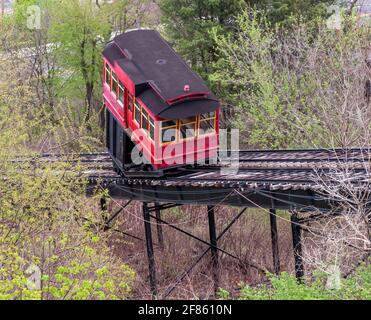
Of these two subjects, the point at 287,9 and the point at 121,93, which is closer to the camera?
the point at 121,93

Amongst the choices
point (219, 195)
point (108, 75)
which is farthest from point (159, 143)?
point (108, 75)

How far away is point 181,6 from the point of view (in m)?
32.4

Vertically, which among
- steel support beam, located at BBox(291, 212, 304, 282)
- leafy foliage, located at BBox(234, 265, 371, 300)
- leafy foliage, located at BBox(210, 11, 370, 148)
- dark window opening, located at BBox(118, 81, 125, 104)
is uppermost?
leafy foliage, located at BBox(210, 11, 370, 148)

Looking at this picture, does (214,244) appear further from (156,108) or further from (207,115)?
(156,108)

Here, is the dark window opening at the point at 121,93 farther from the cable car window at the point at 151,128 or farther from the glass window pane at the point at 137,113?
the cable car window at the point at 151,128

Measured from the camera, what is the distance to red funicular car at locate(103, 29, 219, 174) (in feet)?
53.7

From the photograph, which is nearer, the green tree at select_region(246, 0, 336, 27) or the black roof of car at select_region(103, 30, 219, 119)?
the black roof of car at select_region(103, 30, 219, 119)

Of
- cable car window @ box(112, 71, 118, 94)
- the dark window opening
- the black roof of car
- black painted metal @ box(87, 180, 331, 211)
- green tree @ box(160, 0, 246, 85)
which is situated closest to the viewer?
black painted metal @ box(87, 180, 331, 211)

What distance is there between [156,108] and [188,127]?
1.26 meters

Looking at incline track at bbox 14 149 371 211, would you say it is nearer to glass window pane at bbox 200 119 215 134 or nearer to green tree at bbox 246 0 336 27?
glass window pane at bbox 200 119 215 134

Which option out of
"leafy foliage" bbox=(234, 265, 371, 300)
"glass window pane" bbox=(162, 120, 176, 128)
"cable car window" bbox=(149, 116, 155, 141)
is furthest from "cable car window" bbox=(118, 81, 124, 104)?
"leafy foliage" bbox=(234, 265, 371, 300)

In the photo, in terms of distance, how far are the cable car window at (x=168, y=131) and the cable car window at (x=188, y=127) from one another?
274mm

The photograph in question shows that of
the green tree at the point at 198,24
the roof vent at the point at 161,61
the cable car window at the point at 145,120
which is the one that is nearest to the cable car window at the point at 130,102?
the cable car window at the point at 145,120

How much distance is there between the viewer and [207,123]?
1747 centimetres
